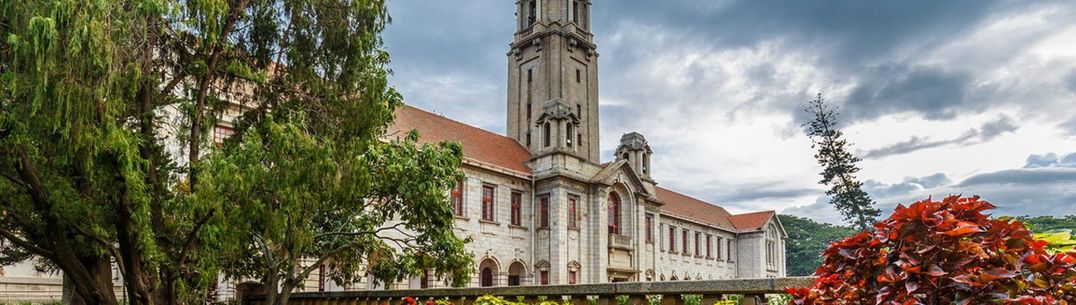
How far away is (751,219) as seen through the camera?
53.5 metres

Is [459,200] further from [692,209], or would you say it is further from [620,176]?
[692,209]

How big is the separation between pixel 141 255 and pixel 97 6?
314 cm

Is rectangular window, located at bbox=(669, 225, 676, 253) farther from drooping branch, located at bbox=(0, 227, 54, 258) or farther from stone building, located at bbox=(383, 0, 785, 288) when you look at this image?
drooping branch, located at bbox=(0, 227, 54, 258)

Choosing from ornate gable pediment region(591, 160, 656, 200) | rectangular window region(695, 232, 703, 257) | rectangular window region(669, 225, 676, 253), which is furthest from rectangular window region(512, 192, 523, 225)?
rectangular window region(695, 232, 703, 257)

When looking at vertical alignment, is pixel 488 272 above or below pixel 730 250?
below

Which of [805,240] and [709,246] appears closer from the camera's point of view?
[709,246]

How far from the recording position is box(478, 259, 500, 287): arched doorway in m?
29.2

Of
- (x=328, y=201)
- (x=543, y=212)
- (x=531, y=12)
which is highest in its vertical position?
(x=531, y=12)

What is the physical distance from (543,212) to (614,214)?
4.55 meters

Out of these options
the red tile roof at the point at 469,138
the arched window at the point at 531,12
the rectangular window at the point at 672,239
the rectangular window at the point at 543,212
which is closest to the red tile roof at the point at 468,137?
the red tile roof at the point at 469,138

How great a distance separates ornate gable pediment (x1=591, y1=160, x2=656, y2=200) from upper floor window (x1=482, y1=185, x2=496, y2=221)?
5137 mm

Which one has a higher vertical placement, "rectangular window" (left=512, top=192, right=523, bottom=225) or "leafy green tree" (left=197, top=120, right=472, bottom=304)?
"rectangular window" (left=512, top=192, right=523, bottom=225)

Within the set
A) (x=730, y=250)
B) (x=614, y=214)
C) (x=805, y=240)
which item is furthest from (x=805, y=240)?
(x=614, y=214)

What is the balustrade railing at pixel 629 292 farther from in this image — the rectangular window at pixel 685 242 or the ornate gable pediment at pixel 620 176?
the rectangular window at pixel 685 242
